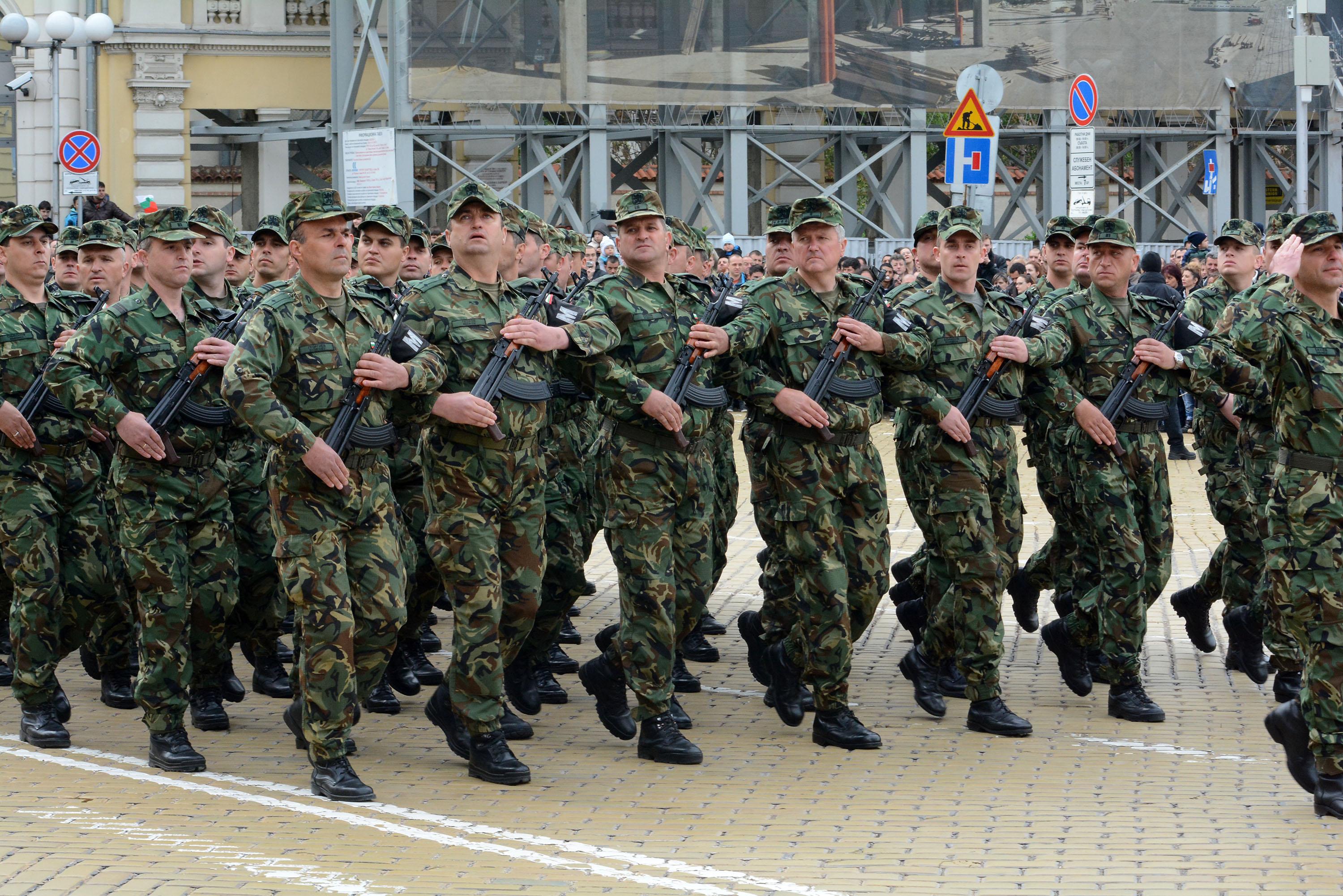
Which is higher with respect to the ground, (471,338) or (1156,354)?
(471,338)

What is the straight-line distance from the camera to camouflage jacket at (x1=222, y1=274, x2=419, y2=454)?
22.8 ft

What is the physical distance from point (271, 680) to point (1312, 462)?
5.05m

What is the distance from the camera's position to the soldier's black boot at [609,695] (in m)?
8.30

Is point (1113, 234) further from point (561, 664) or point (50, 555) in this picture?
point (50, 555)

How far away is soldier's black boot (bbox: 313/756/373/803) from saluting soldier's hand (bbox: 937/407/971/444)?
299 cm

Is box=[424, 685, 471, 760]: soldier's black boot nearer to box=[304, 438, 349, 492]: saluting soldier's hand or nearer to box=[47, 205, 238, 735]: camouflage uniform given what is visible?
box=[47, 205, 238, 735]: camouflage uniform

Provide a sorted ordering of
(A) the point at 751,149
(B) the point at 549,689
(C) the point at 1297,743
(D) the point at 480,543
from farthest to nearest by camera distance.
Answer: (A) the point at 751,149
(B) the point at 549,689
(D) the point at 480,543
(C) the point at 1297,743

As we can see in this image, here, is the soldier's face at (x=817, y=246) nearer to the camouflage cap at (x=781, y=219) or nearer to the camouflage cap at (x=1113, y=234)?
the camouflage cap at (x=781, y=219)

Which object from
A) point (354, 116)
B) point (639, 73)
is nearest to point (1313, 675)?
point (639, 73)

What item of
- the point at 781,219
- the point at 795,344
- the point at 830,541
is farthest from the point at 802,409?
the point at 781,219

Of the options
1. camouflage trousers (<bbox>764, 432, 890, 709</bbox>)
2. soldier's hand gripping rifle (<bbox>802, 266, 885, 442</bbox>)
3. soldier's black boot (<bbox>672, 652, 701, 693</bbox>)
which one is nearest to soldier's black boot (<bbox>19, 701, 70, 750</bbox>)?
soldier's black boot (<bbox>672, 652, 701, 693</bbox>)

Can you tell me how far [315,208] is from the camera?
7305mm

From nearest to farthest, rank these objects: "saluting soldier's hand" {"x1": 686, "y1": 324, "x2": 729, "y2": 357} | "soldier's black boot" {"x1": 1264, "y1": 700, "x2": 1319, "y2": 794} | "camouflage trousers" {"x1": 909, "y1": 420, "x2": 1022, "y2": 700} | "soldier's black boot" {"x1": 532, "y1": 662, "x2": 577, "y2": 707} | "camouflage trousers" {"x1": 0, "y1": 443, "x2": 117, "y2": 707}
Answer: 1. "soldier's black boot" {"x1": 1264, "y1": 700, "x2": 1319, "y2": 794}
2. "saluting soldier's hand" {"x1": 686, "y1": 324, "x2": 729, "y2": 357}
3. "camouflage trousers" {"x1": 0, "y1": 443, "x2": 117, "y2": 707}
4. "camouflage trousers" {"x1": 909, "y1": 420, "x2": 1022, "y2": 700}
5. "soldier's black boot" {"x1": 532, "y1": 662, "x2": 577, "y2": 707}

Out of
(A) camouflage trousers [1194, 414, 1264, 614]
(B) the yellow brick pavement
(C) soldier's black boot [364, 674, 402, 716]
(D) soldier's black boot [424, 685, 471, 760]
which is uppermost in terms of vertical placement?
(A) camouflage trousers [1194, 414, 1264, 614]
